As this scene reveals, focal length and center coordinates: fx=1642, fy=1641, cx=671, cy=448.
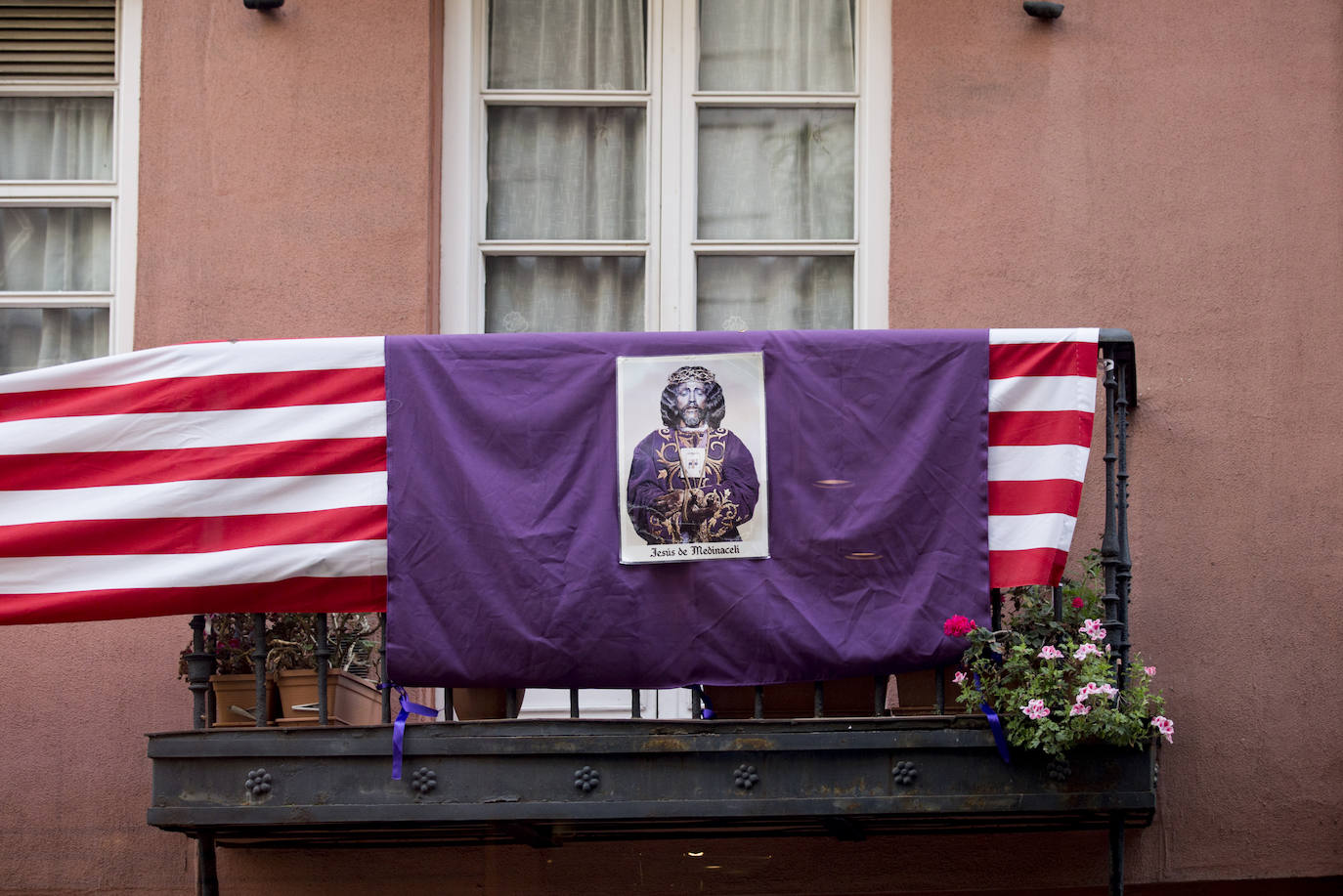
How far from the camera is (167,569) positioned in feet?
19.2

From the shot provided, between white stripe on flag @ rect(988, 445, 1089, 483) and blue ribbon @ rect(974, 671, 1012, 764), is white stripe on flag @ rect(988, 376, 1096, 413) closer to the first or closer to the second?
white stripe on flag @ rect(988, 445, 1089, 483)

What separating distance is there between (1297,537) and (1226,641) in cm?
54

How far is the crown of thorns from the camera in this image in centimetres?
595

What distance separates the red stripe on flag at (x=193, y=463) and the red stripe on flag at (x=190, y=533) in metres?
0.15

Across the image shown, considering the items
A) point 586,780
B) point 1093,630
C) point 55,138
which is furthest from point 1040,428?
point 55,138

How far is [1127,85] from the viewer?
282 inches

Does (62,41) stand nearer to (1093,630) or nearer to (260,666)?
(260,666)

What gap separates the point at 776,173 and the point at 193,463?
296 cm

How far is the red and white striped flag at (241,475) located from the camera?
5.85m

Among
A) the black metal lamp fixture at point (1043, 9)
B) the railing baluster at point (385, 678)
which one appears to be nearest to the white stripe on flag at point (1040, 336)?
the black metal lamp fixture at point (1043, 9)

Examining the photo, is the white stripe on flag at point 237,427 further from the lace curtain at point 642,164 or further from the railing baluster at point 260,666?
the lace curtain at point 642,164

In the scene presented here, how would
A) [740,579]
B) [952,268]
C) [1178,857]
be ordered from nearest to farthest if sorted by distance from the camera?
[740,579] → [1178,857] → [952,268]

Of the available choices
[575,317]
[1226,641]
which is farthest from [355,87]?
[1226,641]

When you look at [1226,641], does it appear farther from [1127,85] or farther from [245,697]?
[245,697]
